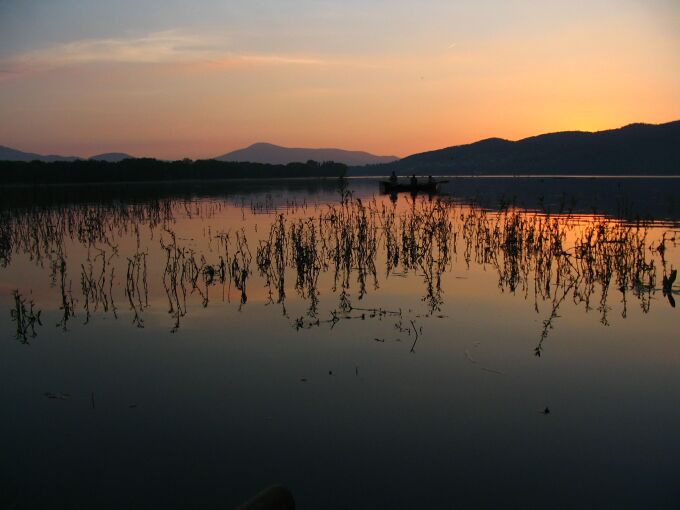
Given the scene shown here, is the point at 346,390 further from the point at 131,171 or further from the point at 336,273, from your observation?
the point at 131,171

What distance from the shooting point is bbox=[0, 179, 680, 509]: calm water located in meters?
4.73

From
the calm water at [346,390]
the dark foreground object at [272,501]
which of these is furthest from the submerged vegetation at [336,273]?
the dark foreground object at [272,501]

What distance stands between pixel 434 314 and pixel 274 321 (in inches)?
115

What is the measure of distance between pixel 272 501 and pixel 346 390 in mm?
3602

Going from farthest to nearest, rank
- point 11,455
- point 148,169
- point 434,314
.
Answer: point 148,169
point 434,314
point 11,455

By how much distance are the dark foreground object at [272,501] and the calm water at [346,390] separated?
1438 millimetres

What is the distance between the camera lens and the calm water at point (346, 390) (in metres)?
4.73

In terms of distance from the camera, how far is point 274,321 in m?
9.87

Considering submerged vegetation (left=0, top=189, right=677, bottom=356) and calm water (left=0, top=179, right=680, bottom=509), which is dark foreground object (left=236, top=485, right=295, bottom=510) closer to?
calm water (left=0, top=179, right=680, bottom=509)

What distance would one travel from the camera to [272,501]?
3.08 metres

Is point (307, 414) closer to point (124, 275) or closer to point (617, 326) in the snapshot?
point (617, 326)

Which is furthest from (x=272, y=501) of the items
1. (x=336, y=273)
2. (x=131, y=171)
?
(x=131, y=171)

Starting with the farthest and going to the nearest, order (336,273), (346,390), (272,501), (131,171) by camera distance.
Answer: (131,171)
(336,273)
(346,390)
(272,501)

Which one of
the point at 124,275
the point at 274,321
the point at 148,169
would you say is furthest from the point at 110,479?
the point at 148,169
